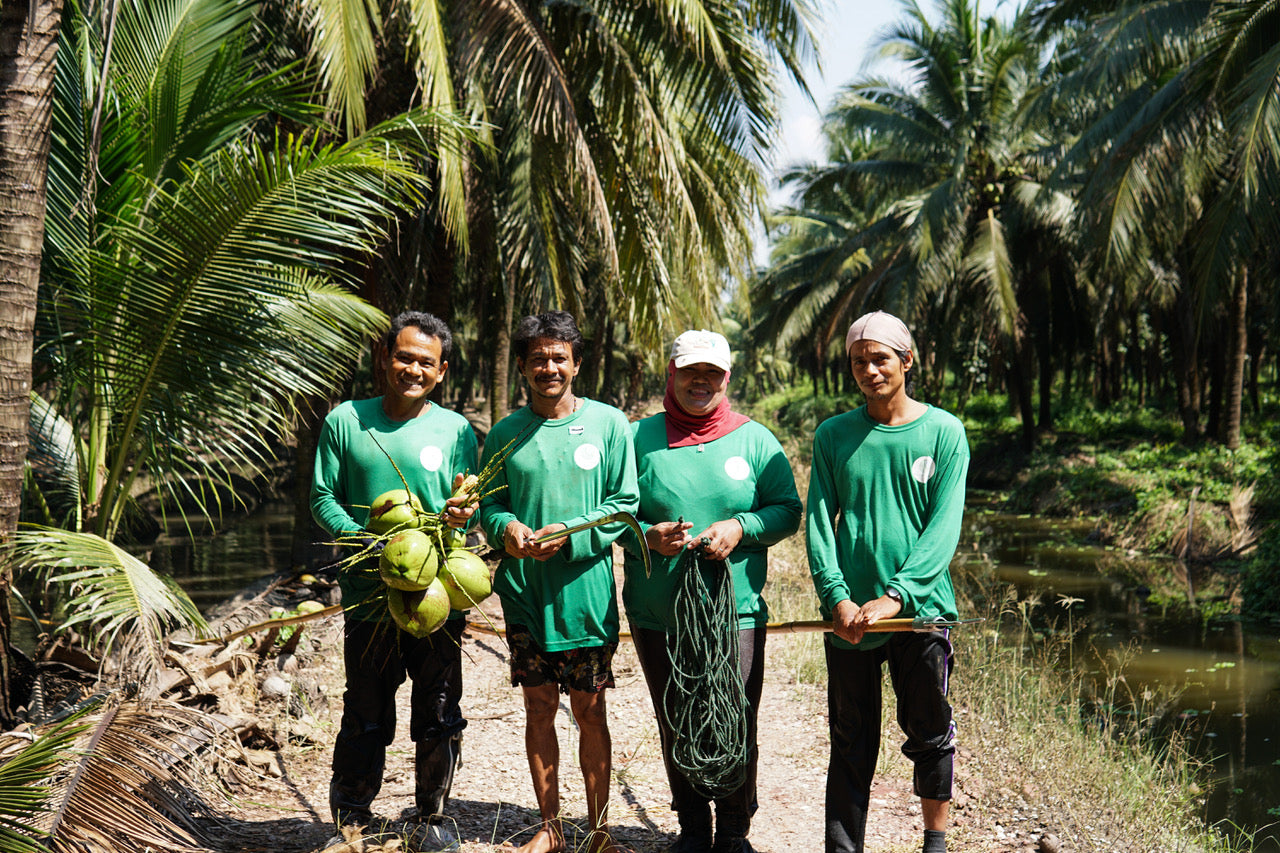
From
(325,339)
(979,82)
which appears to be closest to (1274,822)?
(325,339)

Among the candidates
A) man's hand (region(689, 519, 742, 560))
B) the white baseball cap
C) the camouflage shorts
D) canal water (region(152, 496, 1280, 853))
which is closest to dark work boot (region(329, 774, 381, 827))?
the camouflage shorts

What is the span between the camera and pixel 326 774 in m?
4.85

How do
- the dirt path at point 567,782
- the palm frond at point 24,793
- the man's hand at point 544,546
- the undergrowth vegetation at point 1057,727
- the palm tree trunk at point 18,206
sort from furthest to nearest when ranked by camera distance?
the undergrowth vegetation at point 1057,727 < the dirt path at point 567,782 < the palm tree trunk at point 18,206 < the man's hand at point 544,546 < the palm frond at point 24,793

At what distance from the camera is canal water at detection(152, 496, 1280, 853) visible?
6766mm

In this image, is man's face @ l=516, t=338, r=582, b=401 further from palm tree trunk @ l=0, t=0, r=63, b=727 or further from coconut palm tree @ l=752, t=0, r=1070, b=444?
coconut palm tree @ l=752, t=0, r=1070, b=444

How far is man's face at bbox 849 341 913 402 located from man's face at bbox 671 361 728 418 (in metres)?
0.48

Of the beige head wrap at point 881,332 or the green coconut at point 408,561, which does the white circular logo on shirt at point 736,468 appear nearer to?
the beige head wrap at point 881,332

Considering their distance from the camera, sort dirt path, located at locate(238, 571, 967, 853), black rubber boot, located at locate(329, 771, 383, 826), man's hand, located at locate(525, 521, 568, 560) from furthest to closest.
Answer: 1. dirt path, located at locate(238, 571, 967, 853)
2. black rubber boot, located at locate(329, 771, 383, 826)
3. man's hand, located at locate(525, 521, 568, 560)

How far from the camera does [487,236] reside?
465 inches

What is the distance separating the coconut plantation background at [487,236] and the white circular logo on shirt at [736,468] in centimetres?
218

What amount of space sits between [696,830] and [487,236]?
918 centimetres

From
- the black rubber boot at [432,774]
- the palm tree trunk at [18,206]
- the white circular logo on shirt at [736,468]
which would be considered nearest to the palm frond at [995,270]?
the white circular logo on shirt at [736,468]

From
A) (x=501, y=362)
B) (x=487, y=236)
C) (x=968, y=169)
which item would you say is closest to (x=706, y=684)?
(x=487, y=236)

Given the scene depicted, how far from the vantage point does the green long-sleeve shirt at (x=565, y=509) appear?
11.5 ft
